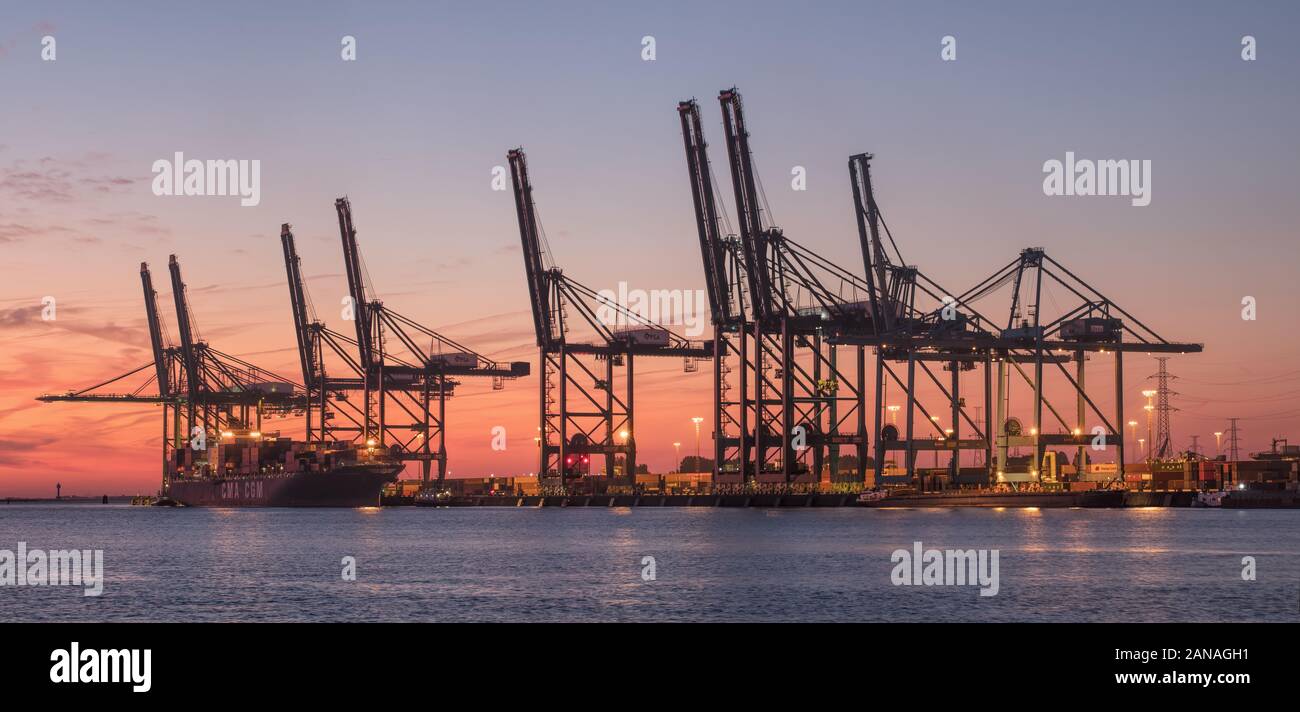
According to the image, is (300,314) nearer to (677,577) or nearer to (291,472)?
(291,472)

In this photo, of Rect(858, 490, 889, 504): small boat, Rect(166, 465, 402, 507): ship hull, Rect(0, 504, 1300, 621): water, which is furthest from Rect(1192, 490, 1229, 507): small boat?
Rect(166, 465, 402, 507): ship hull

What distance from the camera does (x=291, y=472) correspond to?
173750 mm

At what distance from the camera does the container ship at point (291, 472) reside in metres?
172

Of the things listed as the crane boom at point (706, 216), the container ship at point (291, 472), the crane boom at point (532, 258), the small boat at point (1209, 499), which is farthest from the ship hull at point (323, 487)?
the small boat at point (1209, 499)

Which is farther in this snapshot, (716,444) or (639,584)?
(716,444)

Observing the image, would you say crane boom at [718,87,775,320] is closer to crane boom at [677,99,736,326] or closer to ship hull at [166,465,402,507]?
crane boom at [677,99,736,326]

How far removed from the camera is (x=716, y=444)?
13900 cm

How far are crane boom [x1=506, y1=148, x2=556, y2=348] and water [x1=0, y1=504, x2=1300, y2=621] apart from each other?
196 ft

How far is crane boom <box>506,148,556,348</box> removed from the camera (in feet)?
512

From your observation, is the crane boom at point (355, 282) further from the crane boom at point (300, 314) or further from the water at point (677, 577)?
the water at point (677, 577)

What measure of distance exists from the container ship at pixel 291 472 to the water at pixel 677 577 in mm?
73860
